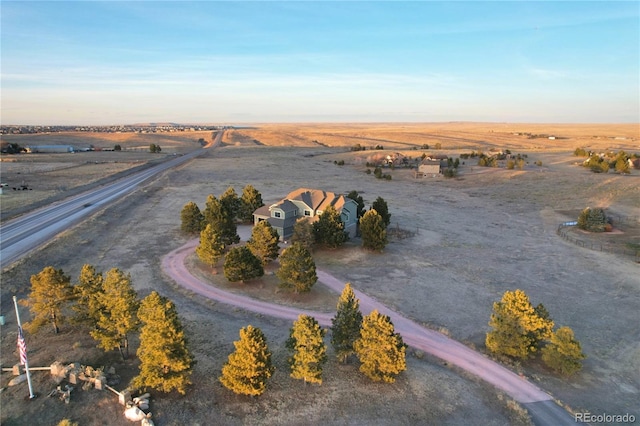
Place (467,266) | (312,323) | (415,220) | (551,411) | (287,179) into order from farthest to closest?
(287,179) < (415,220) < (467,266) < (312,323) < (551,411)

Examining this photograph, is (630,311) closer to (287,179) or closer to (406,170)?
(287,179)

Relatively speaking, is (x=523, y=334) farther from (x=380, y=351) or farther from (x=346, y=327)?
(x=346, y=327)

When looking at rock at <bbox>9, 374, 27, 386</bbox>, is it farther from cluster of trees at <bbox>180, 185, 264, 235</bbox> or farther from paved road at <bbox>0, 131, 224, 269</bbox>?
cluster of trees at <bbox>180, 185, 264, 235</bbox>

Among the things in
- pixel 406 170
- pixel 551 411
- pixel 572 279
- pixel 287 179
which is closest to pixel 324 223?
pixel 572 279

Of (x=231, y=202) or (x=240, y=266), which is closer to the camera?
(x=240, y=266)

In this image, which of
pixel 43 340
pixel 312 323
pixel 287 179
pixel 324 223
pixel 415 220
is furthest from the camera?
pixel 287 179

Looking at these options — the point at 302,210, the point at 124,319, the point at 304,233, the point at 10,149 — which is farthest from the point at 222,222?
the point at 10,149

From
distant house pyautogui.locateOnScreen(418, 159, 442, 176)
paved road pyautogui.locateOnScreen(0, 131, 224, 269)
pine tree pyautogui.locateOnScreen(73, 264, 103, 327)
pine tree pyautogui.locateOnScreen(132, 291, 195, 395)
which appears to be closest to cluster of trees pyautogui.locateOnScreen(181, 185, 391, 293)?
pine tree pyautogui.locateOnScreen(73, 264, 103, 327)
